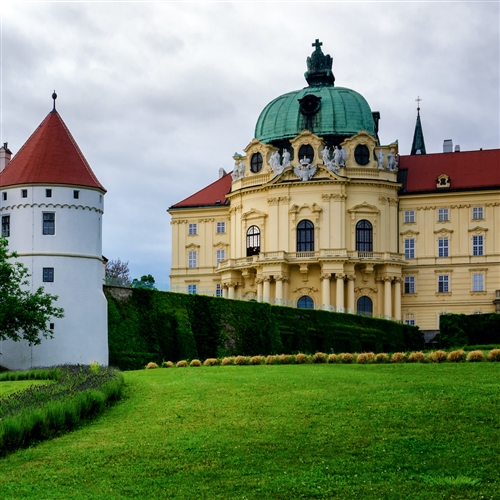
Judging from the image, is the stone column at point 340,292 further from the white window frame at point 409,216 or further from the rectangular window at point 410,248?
the white window frame at point 409,216

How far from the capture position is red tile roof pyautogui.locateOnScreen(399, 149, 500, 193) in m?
98.6

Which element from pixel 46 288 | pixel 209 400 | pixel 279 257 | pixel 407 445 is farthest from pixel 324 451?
pixel 279 257

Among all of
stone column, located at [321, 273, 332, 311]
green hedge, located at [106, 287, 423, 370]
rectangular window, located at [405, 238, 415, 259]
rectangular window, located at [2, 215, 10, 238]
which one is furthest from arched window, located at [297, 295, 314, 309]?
rectangular window, located at [2, 215, 10, 238]

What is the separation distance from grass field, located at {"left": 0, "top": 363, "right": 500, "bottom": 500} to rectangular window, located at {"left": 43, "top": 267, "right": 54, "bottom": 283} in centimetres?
2302

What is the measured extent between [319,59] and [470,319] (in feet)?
131

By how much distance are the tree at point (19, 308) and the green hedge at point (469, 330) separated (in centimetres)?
3284

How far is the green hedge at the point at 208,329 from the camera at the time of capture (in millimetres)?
56250

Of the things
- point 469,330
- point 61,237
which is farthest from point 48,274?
point 469,330

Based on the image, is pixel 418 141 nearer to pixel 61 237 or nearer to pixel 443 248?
pixel 443 248

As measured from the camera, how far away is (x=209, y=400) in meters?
29.8

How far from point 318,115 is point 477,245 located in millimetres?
19859

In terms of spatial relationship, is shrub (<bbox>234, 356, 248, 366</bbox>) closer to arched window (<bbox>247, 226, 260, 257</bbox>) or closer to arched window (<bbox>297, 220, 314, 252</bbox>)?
arched window (<bbox>297, 220, 314, 252</bbox>)

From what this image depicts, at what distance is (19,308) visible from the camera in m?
48.2

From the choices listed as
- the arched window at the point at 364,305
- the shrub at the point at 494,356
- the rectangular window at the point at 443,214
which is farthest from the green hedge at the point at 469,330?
the shrub at the point at 494,356
